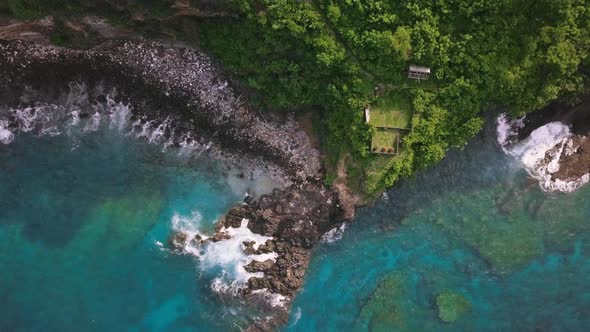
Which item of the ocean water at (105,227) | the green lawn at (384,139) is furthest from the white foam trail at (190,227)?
the green lawn at (384,139)

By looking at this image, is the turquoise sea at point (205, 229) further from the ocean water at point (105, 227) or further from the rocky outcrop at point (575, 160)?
the rocky outcrop at point (575, 160)

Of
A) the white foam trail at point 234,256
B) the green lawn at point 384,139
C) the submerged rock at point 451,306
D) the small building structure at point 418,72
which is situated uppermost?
the small building structure at point 418,72

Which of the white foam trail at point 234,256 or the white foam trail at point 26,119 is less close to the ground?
the white foam trail at point 26,119

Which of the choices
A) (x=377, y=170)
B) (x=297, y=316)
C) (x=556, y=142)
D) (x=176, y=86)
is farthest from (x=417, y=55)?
(x=297, y=316)

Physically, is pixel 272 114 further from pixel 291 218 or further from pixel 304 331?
pixel 304 331

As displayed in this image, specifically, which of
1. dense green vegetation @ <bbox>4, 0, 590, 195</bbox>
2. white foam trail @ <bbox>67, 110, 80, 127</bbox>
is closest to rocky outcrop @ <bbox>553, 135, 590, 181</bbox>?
dense green vegetation @ <bbox>4, 0, 590, 195</bbox>

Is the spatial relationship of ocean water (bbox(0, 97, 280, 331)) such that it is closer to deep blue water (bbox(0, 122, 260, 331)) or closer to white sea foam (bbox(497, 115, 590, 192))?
deep blue water (bbox(0, 122, 260, 331))
